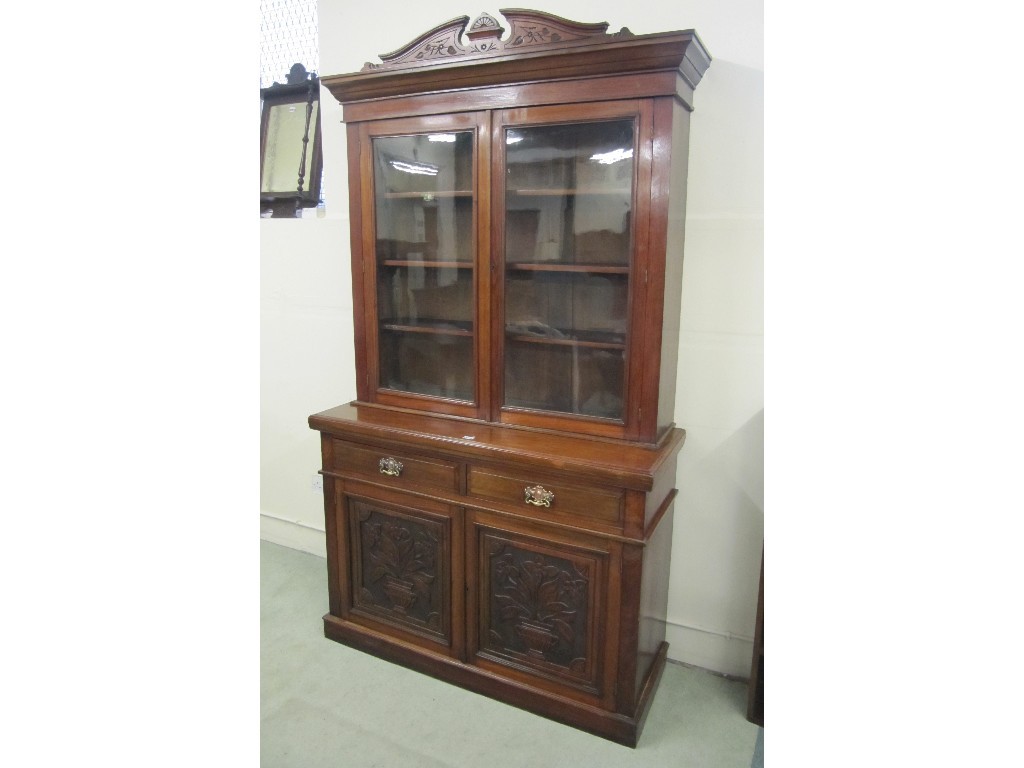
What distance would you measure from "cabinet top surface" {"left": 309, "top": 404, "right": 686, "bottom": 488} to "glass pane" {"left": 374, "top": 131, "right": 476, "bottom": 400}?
155 millimetres

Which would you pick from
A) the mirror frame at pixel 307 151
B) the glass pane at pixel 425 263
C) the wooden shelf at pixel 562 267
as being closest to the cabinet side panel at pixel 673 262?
the wooden shelf at pixel 562 267

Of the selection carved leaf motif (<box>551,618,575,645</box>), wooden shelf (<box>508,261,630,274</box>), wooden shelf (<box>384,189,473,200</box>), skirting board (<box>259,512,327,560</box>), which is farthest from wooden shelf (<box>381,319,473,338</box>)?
skirting board (<box>259,512,327,560</box>)

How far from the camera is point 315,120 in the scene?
2641mm

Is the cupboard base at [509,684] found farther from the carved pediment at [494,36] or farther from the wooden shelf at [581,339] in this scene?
the carved pediment at [494,36]

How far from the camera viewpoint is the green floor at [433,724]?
180 centimetres

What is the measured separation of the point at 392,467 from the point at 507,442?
433mm

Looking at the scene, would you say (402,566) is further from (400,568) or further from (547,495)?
(547,495)

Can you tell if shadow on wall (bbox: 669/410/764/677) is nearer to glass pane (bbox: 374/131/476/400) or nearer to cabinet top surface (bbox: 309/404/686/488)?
cabinet top surface (bbox: 309/404/686/488)

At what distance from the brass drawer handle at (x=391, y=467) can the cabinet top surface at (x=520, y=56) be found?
1197 mm

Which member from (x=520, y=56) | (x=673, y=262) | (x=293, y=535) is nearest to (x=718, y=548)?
(x=673, y=262)

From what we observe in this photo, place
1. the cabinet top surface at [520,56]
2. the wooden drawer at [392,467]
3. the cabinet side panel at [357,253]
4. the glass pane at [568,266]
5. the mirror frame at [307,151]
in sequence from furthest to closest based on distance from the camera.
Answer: the mirror frame at [307,151], the cabinet side panel at [357,253], the wooden drawer at [392,467], the glass pane at [568,266], the cabinet top surface at [520,56]

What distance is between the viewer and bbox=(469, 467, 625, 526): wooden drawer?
1.77 meters
